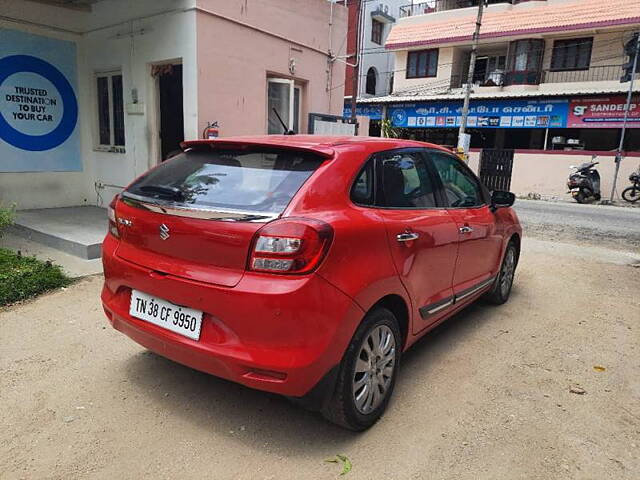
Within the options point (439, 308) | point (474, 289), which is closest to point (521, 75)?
point (474, 289)

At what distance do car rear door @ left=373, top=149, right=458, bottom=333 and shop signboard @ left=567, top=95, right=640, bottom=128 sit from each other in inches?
778

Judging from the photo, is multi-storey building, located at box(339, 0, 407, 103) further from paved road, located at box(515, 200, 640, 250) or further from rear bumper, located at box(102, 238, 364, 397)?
rear bumper, located at box(102, 238, 364, 397)

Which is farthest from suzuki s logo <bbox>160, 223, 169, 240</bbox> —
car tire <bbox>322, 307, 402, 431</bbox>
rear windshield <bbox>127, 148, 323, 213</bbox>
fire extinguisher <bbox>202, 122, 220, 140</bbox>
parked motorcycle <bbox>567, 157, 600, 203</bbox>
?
parked motorcycle <bbox>567, 157, 600, 203</bbox>

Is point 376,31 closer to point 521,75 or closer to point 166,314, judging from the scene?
point 521,75

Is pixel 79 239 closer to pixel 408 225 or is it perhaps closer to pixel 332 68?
pixel 408 225

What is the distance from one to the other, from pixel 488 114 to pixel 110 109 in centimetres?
1872

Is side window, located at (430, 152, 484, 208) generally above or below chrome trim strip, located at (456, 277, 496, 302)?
above

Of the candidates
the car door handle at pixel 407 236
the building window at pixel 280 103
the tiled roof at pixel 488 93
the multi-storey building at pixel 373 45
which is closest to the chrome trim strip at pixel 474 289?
the car door handle at pixel 407 236

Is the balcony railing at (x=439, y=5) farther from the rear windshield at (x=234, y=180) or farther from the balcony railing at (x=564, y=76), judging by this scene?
the rear windshield at (x=234, y=180)

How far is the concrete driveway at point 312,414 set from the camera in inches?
96.5

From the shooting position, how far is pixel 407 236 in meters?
2.94

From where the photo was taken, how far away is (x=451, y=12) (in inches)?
1002

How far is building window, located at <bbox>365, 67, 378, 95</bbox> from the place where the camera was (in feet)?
107

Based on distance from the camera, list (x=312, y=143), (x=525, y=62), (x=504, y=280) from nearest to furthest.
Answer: (x=312, y=143)
(x=504, y=280)
(x=525, y=62)
